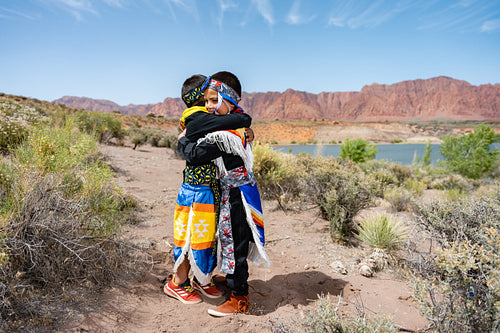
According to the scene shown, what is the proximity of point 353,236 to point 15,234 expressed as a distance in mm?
4085

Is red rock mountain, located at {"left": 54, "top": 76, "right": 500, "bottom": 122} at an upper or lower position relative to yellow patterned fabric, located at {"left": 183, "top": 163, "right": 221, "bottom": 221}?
upper

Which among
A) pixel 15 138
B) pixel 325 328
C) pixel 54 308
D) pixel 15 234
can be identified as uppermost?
pixel 15 138

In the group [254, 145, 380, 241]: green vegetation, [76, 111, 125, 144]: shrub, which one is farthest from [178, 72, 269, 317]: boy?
[76, 111, 125, 144]: shrub

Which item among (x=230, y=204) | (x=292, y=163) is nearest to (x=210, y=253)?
(x=230, y=204)

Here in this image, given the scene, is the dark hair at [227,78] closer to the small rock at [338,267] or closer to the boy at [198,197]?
the boy at [198,197]

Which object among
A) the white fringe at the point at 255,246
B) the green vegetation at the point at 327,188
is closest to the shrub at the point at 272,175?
the green vegetation at the point at 327,188

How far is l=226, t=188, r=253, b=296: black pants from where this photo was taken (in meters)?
Answer: 2.31

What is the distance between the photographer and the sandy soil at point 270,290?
86.0 inches

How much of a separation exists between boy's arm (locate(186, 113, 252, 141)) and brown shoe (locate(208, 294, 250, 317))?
139 cm

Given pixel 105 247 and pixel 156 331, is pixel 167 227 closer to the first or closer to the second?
pixel 105 247

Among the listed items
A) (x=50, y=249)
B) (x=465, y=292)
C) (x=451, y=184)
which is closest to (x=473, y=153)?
(x=451, y=184)

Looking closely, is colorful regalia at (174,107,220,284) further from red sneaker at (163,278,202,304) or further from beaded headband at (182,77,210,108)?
red sneaker at (163,278,202,304)

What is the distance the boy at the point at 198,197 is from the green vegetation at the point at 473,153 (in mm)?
13435

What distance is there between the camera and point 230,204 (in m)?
2.32
